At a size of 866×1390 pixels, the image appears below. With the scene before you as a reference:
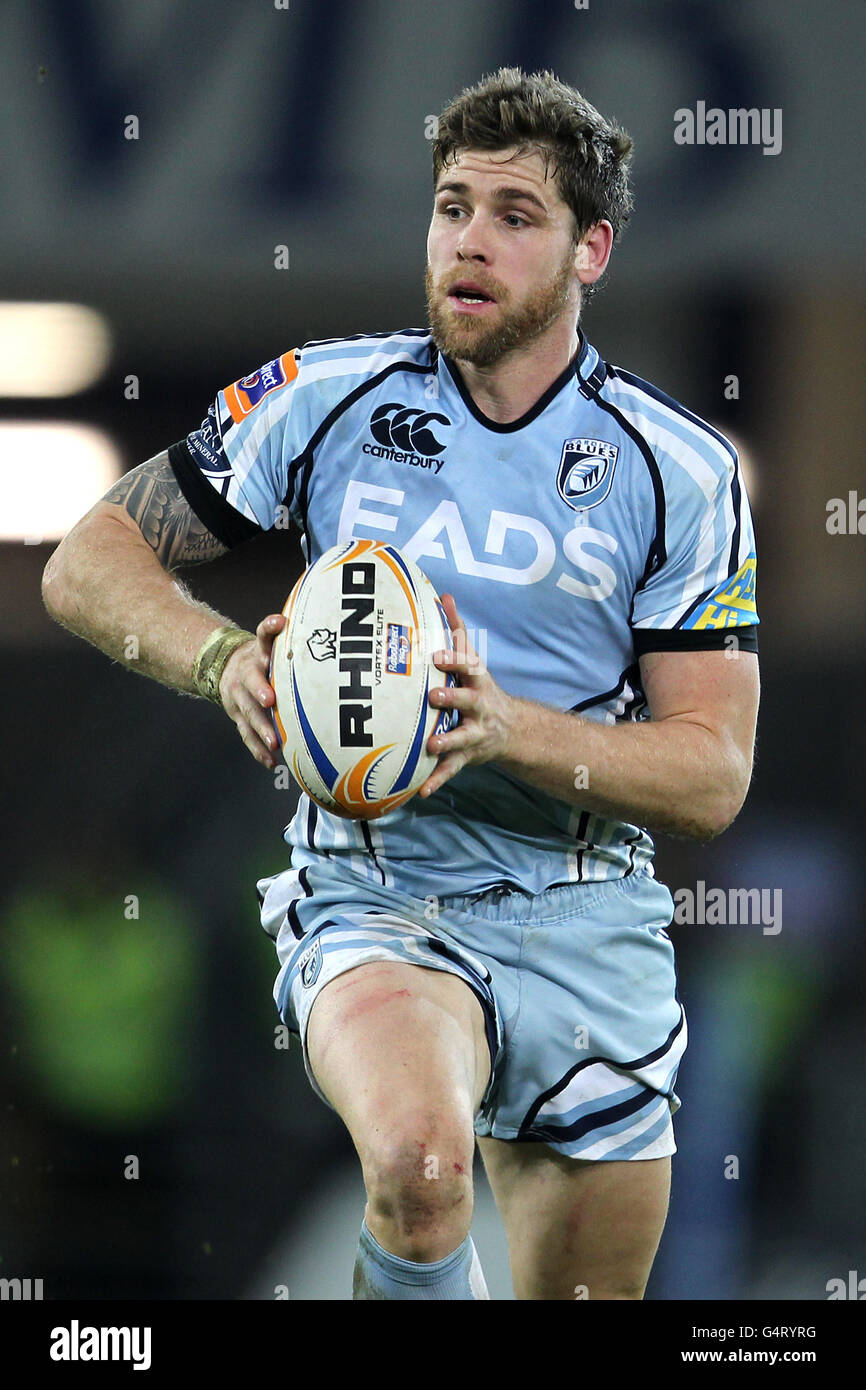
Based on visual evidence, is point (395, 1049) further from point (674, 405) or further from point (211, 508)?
point (674, 405)

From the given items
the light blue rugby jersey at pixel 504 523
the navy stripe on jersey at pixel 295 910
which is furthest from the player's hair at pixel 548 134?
the navy stripe on jersey at pixel 295 910

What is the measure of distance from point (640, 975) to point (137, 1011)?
1281 millimetres

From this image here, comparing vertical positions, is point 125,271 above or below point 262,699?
above

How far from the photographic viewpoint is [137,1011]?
280cm

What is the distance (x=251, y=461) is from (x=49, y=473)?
1.12 meters

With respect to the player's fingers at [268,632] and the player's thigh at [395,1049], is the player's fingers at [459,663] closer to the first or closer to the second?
the player's fingers at [268,632]

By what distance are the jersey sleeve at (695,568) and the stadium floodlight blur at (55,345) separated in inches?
57.5

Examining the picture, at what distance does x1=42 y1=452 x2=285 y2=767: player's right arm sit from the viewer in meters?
1.58

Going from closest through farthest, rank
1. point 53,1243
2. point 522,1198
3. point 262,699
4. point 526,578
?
point 262,699, point 526,578, point 522,1198, point 53,1243

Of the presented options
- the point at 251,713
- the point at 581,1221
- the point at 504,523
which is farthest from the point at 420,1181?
the point at 504,523

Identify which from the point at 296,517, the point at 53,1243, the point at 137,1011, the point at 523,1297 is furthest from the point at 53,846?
the point at 523,1297

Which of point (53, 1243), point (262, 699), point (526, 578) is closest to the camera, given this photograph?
point (262, 699)

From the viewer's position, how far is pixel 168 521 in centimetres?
191

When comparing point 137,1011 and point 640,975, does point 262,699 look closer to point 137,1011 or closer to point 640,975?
point 640,975
